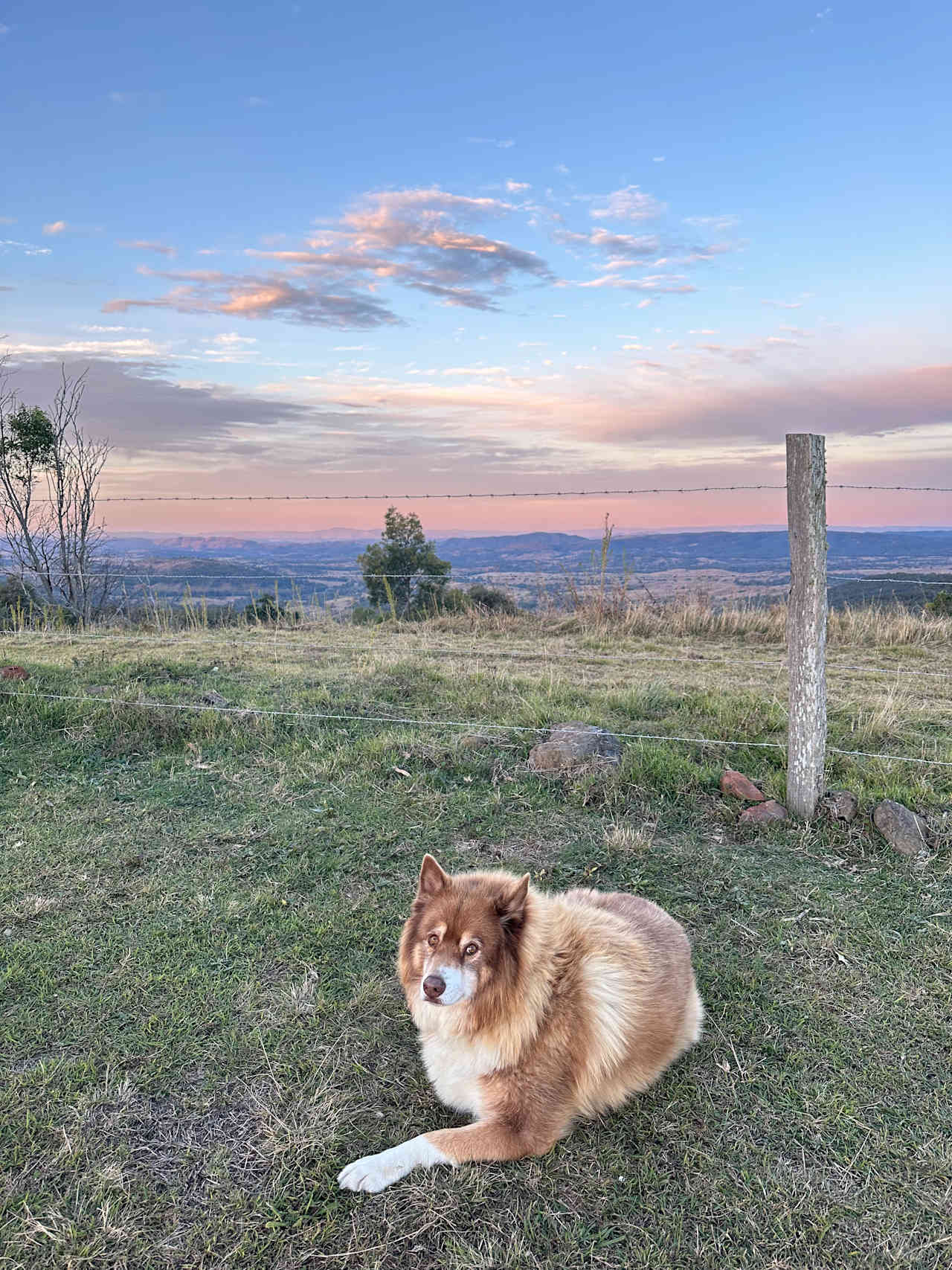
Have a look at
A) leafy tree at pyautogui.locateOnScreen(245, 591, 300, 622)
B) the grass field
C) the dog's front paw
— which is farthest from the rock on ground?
leafy tree at pyautogui.locateOnScreen(245, 591, 300, 622)

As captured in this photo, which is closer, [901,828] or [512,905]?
[512,905]

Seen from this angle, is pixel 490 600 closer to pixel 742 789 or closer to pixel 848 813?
pixel 742 789

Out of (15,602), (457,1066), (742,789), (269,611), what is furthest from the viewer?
(15,602)

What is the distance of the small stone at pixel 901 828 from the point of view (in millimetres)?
4613

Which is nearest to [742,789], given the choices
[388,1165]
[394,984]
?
[394,984]

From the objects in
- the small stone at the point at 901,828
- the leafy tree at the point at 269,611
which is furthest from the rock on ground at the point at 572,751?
the leafy tree at the point at 269,611

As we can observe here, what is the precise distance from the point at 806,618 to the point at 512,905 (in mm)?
3221

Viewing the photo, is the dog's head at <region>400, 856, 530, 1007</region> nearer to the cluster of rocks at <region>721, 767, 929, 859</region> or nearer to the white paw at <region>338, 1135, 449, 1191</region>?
the white paw at <region>338, 1135, 449, 1191</region>

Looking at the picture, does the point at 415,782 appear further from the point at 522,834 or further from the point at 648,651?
the point at 648,651

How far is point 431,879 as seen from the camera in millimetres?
A: 2713

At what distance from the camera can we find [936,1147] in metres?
2.63

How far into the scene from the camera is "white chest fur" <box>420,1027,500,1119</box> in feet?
8.66

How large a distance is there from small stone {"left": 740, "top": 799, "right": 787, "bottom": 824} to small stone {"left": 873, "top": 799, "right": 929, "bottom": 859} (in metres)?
0.56

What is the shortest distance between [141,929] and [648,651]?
8.17 m
